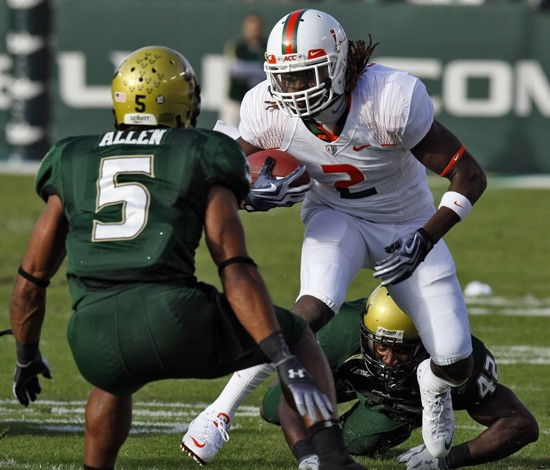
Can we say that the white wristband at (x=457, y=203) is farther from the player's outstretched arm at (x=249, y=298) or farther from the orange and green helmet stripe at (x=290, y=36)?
the player's outstretched arm at (x=249, y=298)

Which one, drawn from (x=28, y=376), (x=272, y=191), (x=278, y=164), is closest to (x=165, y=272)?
(x=28, y=376)

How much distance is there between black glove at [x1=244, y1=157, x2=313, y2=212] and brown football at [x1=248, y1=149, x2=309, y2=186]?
2 centimetres

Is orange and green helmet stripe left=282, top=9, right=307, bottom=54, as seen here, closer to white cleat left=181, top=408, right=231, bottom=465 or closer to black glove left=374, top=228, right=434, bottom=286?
black glove left=374, top=228, right=434, bottom=286

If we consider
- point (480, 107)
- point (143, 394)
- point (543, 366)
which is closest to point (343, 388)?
point (143, 394)

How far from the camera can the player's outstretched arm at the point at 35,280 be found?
3830mm

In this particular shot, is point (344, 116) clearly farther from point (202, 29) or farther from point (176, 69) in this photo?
point (202, 29)

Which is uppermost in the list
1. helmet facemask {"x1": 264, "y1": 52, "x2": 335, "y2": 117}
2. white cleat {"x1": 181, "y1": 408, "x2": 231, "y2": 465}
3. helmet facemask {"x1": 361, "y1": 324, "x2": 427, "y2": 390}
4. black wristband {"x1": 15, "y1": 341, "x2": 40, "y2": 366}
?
helmet facemask {"x1": 264, "y1": 52, "x2": 335, "y2": 117}

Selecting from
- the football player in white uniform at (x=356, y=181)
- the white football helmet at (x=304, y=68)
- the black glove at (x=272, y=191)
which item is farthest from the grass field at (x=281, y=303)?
the white football helmet at (x=304, y=68)

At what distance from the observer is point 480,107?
14.6 metres

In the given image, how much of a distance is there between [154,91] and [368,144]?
1.27 m

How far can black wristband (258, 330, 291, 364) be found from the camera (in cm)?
356

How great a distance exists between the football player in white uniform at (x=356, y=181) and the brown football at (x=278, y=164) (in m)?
0.04

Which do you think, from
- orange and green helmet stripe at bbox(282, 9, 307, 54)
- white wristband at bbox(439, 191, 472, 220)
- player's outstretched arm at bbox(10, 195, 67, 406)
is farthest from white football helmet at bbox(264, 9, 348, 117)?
player's outstretched arm at bbox(10, 195, 67, 406)

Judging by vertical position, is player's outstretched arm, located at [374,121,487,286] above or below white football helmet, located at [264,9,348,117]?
below
